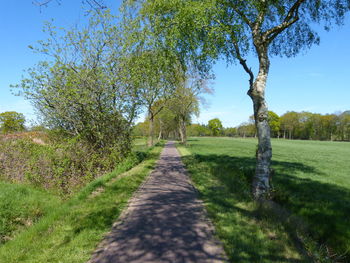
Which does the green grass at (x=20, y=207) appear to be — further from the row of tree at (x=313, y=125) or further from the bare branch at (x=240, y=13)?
the row of tree at (x=313, y=125)

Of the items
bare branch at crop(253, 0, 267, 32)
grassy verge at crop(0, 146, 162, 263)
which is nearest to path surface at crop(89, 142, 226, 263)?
grassy verge at crop(0, 146, 162, 263)

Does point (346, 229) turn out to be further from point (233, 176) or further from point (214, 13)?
point (214, 13)

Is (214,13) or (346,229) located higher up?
(214,13)

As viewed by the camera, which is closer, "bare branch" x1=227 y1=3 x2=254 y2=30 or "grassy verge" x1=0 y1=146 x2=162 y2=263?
"grassy verge" x1=0 y1=146 x2=162 y2=263

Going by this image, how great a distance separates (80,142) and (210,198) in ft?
25.6

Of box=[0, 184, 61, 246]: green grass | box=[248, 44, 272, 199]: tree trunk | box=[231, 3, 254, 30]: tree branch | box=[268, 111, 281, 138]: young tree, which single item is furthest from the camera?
box=[268, 111, 281, 138]: young tree

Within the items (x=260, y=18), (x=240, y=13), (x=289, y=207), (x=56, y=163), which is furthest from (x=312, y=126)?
(x=56, y=163)

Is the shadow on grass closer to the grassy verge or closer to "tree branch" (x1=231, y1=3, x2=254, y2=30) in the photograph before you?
the grassy verge

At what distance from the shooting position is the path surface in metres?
3.65

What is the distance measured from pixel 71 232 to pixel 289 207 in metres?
6.28

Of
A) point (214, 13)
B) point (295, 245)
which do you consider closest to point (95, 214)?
point (295, 245)

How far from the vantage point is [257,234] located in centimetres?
450

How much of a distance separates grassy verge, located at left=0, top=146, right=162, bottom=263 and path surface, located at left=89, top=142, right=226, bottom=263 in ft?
1.01

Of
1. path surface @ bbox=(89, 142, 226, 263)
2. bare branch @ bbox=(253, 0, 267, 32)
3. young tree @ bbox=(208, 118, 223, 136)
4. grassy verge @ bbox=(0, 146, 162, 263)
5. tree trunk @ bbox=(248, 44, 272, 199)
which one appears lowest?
grassy verge @ bbox=(0, 146, 162, 263)
